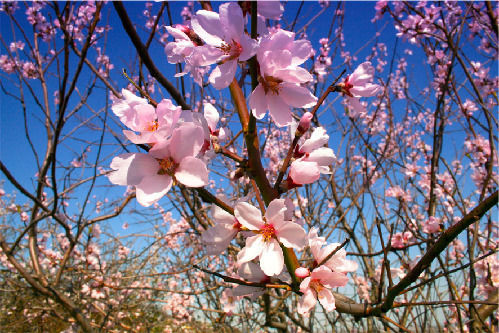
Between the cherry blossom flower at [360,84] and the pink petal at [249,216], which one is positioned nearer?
the pink petal at [249,216]

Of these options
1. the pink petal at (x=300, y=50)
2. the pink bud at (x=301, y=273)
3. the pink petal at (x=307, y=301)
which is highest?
the pink petal at (x=300, y=50)

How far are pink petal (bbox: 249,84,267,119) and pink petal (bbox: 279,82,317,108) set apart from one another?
60 millimetres

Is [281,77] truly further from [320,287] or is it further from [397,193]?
[397,193]

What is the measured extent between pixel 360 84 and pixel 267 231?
0.55m

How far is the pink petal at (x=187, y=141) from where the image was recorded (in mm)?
766

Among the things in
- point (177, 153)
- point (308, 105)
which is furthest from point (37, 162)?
point (308, 105)

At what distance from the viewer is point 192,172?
783 mm

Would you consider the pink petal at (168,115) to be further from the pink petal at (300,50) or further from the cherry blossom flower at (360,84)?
the cherry blossom flower at (360,84)

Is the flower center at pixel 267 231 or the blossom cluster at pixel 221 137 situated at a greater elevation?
the blossom cluster at pixel 221 137

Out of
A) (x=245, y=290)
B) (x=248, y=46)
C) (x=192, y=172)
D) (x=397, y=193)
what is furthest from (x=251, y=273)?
(x=397, y=193)

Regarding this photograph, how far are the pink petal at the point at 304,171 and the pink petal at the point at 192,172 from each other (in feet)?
0.88

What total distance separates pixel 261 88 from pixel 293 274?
54 centimetres

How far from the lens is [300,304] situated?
0.89 metres

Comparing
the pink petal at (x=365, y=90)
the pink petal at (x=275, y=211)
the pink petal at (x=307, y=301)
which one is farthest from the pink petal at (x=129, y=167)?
the pink petal at (x=365, y=90)
